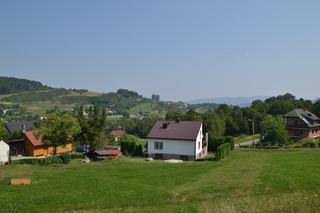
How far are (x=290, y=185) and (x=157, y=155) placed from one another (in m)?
32.5

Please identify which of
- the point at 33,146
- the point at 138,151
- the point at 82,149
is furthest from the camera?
the point at 82,149

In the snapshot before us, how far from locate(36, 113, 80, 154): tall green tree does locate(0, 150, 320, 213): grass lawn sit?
14.5 m

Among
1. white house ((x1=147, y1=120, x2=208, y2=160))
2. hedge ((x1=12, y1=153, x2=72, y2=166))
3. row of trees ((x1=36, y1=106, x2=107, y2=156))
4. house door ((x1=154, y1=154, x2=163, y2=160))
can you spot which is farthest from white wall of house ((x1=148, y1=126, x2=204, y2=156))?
hedge ((x1=12, y1=153, x2=72, y2=166))

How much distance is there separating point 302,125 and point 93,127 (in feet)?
171

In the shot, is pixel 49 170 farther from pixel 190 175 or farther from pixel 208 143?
pixel 208 143

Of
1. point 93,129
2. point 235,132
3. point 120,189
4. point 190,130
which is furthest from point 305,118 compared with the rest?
point 120,189

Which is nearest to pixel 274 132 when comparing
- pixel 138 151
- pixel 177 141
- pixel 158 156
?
pixel 177 141

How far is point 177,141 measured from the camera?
57969mm

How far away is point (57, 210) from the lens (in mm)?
22312

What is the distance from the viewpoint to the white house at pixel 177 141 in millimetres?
57250

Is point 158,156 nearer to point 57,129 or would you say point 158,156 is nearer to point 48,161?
point 57,129

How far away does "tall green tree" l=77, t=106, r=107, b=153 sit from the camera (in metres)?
58.8

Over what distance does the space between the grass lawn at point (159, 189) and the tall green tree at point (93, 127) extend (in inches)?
694

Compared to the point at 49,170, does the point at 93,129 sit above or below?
above
